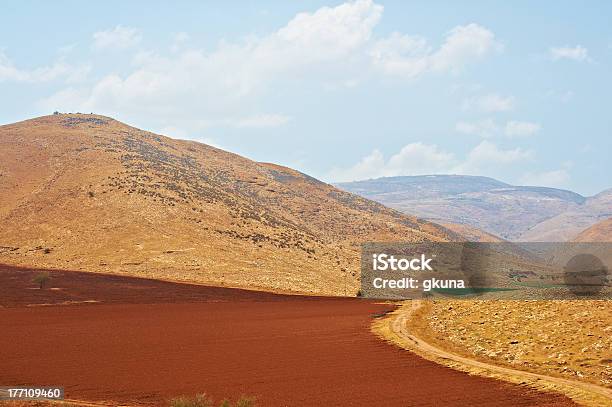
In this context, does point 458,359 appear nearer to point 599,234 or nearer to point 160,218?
point 160,218

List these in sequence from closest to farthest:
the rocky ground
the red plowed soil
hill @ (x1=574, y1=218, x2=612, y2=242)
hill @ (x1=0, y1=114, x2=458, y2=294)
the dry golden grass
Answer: the dry golden grass → the red plowed soil → the rocky ground → hill @ (x1=0, y1=114, x2=458, y2=294) → hill @ (x1=574, y1=218, x2=612, y2=242)

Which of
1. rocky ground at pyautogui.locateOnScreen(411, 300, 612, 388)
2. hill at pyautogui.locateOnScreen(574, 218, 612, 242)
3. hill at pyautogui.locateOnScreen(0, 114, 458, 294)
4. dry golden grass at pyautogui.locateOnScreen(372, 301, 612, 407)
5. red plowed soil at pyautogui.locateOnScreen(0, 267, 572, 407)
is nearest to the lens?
dry golden grass at pyautogui.locateOnScreen(372, 301, 612, 407)

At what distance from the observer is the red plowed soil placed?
17984mm

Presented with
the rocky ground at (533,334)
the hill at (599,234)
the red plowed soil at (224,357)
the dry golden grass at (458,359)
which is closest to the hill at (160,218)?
the red plowed soil at (224,357)

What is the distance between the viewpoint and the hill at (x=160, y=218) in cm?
5716

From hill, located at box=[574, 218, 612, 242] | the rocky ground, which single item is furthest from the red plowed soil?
hill, located at box=[574, 218, 612, 242]

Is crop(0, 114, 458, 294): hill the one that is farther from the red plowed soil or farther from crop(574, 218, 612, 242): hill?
crop(574, 218, 612, 242): hill

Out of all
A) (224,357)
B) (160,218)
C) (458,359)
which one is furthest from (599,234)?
(224,357)

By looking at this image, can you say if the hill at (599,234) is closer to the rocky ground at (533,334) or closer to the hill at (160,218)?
the hill at (160,218)

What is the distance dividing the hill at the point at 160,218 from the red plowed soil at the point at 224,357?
1680cm

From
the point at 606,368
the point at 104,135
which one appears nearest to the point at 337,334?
the point at 606,368

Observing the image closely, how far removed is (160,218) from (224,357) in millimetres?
46891

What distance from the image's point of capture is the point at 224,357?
915 inches

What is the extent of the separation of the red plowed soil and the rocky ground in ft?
9.01
